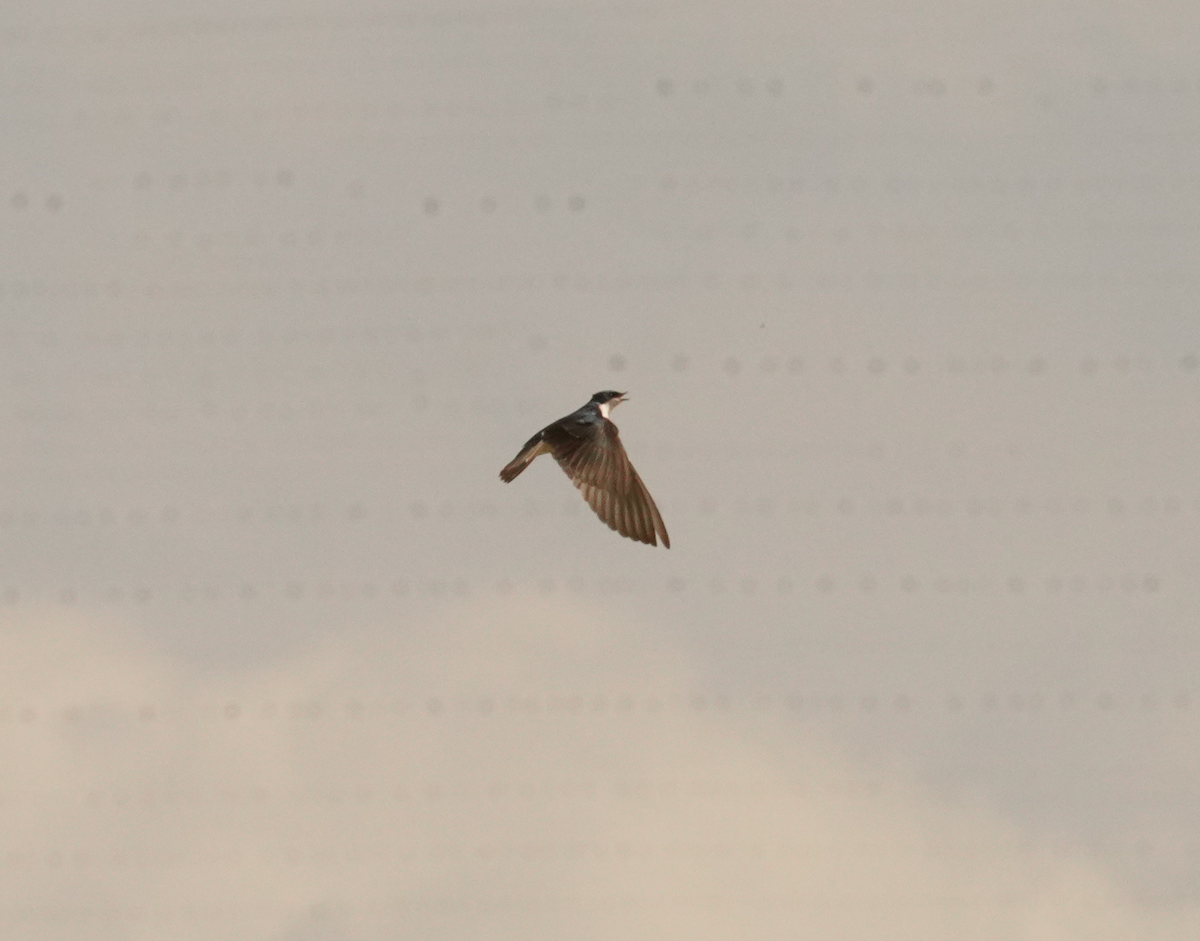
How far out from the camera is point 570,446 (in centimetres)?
1231

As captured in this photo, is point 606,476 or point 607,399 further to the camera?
point 607,399

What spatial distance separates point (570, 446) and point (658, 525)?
28.7 inches

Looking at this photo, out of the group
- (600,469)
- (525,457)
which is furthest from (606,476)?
(525,457)

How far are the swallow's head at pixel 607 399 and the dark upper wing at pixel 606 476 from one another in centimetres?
28

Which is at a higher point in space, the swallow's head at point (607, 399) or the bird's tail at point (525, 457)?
the swallow's head at point (607, 399)

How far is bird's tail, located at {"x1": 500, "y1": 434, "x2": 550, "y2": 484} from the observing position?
480 inches

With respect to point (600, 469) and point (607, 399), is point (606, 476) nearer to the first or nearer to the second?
point (600, 469)

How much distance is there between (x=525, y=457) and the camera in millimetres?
12336

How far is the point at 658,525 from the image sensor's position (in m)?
11.9

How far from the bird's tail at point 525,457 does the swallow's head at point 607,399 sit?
0.47 meters

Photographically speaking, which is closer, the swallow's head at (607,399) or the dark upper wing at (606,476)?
the dark upper wing at (606,476)

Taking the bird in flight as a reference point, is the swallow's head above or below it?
above

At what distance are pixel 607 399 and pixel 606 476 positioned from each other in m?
0.79

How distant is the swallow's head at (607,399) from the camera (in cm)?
1278
